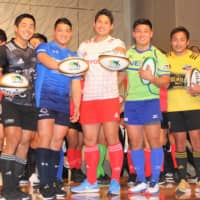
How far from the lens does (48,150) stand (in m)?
2.88

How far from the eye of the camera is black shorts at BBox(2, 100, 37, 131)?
282 cm

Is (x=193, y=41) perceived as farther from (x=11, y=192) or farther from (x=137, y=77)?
(x=11, y=192)

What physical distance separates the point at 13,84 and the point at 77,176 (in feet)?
5.09

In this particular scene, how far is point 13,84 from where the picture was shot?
8.88 ft

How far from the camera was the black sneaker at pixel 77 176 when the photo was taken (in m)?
3.93

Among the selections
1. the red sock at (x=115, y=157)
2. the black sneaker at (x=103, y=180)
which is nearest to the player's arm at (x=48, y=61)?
the red sock at (x=115, y=157)

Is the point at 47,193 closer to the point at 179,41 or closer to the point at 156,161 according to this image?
the point at 156,161

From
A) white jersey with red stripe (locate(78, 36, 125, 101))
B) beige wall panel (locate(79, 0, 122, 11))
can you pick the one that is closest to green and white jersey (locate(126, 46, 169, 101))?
white jersey with red stripe (locate(78, 36, 125, 101))

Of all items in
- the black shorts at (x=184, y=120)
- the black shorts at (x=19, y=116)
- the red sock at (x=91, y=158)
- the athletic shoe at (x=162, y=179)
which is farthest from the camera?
the athletic shoe at (x=162, y=179)

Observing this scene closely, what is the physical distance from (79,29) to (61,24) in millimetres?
4087

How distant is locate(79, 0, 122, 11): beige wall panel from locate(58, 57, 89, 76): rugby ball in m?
4.38

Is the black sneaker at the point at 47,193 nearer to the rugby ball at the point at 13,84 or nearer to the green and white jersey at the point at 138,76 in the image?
the rugby ball at the point at 13,84

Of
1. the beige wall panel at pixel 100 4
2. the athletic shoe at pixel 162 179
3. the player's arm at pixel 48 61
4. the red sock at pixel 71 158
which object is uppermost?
the beige wall panel at pixel 100 4

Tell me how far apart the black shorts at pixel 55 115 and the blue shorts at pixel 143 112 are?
509mm
